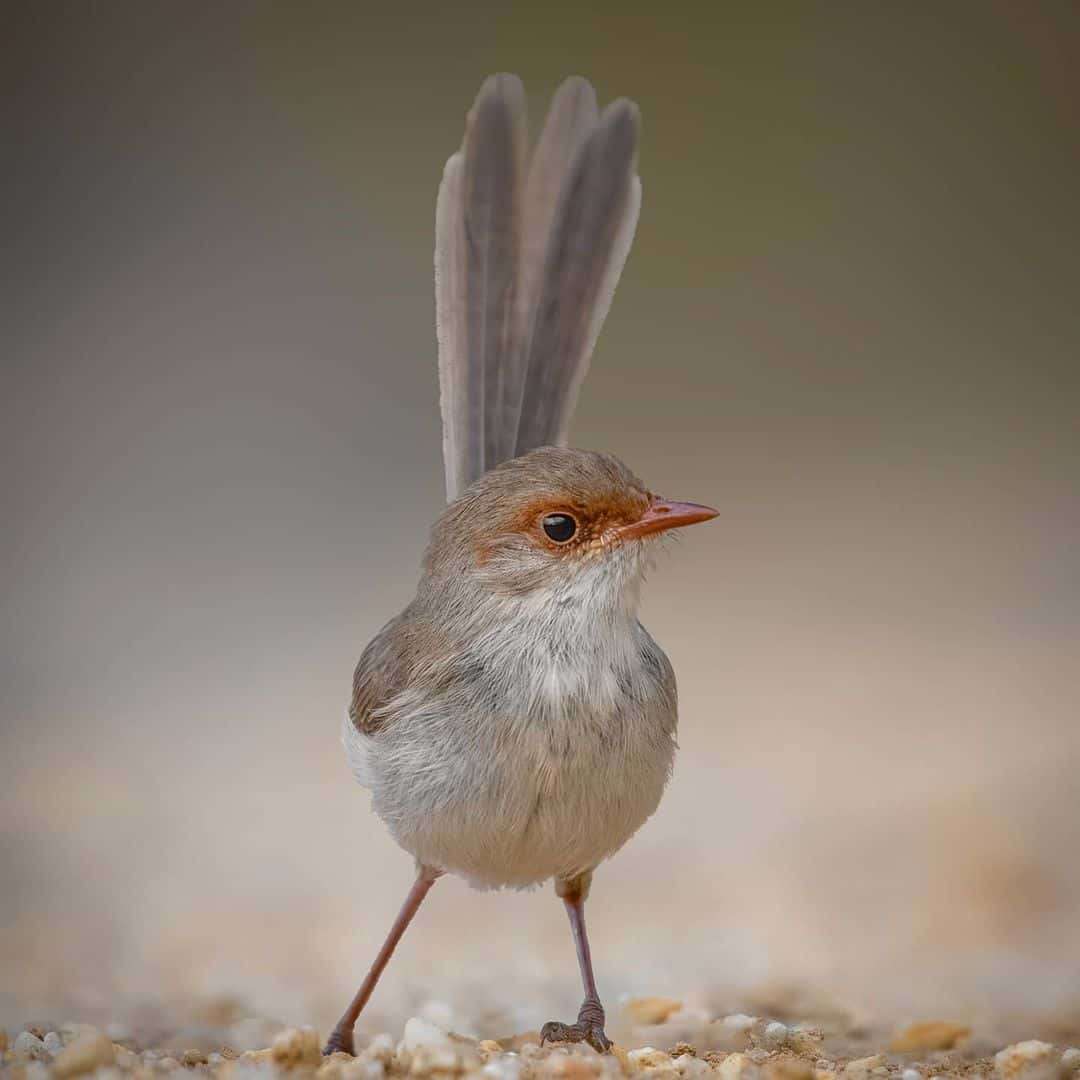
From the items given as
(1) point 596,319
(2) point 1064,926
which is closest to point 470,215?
(1) point 596,319

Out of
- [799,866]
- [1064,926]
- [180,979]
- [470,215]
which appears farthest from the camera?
[799,866]

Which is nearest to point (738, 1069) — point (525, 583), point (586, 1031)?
point (586, 1031)

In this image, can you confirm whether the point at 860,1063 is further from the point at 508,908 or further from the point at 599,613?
the point at 508,908

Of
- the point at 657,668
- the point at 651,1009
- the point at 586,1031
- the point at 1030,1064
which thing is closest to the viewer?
the point at 1030,1064

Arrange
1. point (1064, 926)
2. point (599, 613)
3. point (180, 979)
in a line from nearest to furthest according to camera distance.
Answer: point (599, 613) → point (180, 979) → point (1064, 926)

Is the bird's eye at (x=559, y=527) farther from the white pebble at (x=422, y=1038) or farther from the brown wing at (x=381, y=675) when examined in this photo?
the white pebble at (x=422, y=1038)

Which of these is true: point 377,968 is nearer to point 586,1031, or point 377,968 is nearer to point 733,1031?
point 586,1031

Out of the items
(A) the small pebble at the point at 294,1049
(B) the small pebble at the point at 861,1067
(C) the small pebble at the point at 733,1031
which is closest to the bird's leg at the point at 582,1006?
(C) the small pebble at the point at 733,1031
